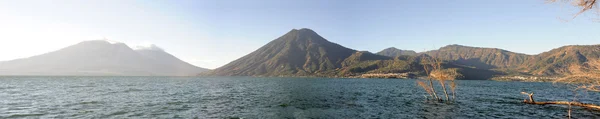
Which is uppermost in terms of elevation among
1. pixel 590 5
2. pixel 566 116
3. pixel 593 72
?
pixel 590 5

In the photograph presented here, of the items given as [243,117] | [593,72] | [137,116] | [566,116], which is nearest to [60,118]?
[137,116]

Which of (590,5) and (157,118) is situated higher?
(590,5)

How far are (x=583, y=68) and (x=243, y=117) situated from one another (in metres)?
32.0

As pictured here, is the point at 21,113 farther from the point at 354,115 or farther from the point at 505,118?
the point at 505,118

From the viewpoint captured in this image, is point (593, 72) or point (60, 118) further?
point (60, 118)

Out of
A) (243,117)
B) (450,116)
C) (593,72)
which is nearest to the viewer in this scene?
(593,72)

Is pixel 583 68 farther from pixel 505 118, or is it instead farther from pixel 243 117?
pixel 243 117

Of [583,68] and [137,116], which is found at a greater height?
[583,68]

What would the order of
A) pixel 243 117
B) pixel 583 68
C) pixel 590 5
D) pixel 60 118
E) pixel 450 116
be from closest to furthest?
pixel 590 5, pixel 583 68, pixel 60 118, pixel 243 117, pixel 450 116

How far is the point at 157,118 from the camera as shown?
32.1m

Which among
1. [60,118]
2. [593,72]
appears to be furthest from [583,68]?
[60,118]

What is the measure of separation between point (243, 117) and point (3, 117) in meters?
27.5

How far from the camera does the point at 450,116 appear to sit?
35844 mm

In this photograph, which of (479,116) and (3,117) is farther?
(479,116)
